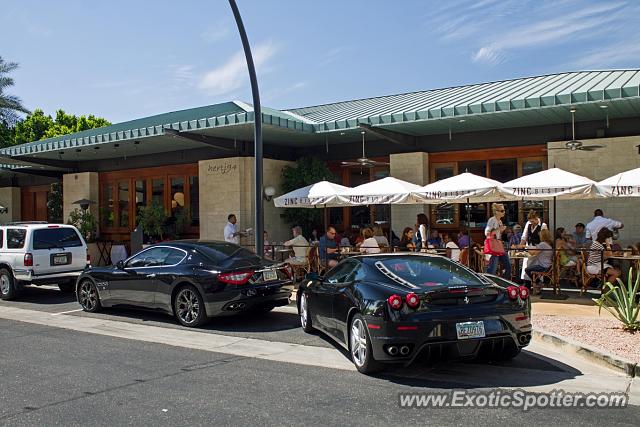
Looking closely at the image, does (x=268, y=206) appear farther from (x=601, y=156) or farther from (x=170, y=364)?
(x=170, y=364)

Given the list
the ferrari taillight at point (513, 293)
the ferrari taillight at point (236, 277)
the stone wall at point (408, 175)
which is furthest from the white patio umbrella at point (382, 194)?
the ferrari taillight at point (513, 293)

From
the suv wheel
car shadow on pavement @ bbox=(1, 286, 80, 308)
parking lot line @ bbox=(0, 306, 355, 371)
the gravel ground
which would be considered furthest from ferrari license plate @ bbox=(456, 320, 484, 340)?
the suv wheel

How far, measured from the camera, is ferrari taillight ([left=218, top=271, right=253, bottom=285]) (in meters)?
9.44

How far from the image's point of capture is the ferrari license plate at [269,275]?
9891 mm

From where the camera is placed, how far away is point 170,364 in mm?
7215

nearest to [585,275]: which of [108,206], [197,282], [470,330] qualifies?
[470,330]

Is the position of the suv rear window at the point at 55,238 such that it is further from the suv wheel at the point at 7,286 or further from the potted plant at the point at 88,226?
the potted plant at the point at 88,226

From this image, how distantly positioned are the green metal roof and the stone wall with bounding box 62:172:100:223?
285 cm

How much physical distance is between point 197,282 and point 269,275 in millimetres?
1208

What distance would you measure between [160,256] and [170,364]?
3601 mm

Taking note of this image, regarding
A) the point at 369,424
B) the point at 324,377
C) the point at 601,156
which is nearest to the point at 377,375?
the point at 324,377

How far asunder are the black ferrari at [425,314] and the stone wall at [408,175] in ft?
30.4

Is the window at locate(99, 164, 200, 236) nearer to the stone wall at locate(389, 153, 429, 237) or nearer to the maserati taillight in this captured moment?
the stone wall at locate(389, 153, 429, 237)

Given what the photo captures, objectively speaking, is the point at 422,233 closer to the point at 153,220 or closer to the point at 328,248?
the point at 328,248
